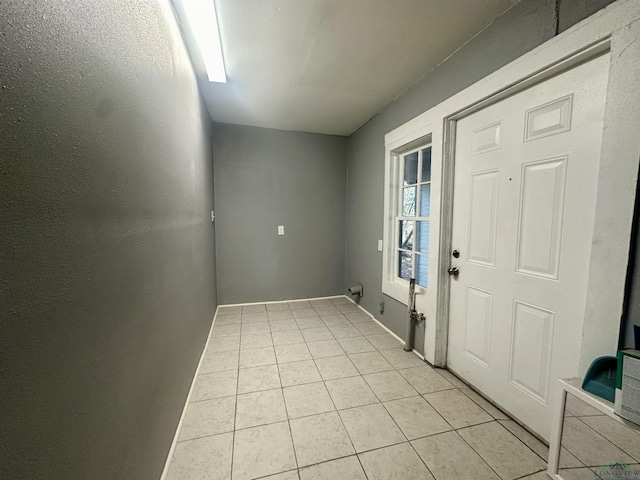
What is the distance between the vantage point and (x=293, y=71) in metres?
2.20

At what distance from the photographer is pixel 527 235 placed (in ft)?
5.04

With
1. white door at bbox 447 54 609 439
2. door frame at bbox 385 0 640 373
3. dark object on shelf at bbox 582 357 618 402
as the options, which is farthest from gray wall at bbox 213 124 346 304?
dark object on shelf at bbox 582 357 618 402

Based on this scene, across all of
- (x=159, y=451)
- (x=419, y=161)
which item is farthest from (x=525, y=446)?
(x=419, y=161)

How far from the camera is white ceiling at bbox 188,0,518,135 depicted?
60.6 inches

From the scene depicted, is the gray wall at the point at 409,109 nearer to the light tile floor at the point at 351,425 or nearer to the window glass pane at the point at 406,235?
the window glass pane at the point at 406,235

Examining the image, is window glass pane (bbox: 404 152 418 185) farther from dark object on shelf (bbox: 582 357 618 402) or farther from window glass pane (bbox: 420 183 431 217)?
dark object on shelf (bbox: 582 357 618 402)

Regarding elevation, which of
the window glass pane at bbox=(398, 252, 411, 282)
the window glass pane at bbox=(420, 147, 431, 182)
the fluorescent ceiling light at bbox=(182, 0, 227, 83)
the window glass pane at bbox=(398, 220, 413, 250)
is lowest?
the window glass pane at bbox=(398, 252, 411, 282)

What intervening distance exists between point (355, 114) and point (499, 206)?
80.4 inches

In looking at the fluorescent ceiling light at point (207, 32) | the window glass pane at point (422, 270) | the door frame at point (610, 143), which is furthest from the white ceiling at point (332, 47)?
the window glass pane at point (422, 270)

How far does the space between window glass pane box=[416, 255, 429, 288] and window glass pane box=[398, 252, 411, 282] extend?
172mm

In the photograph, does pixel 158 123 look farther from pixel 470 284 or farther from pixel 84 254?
pixel 470 284

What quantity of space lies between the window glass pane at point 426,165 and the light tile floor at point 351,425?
1670mm

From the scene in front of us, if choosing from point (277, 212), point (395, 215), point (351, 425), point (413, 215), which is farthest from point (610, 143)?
point (277, 212)

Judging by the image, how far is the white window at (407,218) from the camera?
245 centimetres
